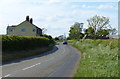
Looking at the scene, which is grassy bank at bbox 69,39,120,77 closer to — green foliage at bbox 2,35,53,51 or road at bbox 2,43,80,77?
road at bbox 2,43,80,77

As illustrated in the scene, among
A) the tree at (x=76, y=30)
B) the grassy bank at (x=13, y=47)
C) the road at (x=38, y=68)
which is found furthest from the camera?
the tree at (x=76, y=30)

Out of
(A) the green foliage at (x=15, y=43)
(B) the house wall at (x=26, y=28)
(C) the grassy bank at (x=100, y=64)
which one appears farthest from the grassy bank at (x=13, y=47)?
(B) the house wall at (x=26, y=28)

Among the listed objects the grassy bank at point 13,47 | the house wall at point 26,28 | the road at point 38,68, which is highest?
the house wall at point 26,28

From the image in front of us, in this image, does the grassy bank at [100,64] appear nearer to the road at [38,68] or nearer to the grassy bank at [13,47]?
the road at [38,68]

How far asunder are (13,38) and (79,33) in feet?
389

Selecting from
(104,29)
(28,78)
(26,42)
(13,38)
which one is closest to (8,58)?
(13,38)

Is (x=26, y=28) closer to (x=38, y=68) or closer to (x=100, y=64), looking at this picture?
(x=38, y=68)

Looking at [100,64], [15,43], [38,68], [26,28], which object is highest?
[26,28]

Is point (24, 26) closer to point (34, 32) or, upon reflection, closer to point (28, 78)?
point (34, 32)

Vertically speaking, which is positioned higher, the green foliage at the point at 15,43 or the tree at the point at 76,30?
the tree at the point at 76,30

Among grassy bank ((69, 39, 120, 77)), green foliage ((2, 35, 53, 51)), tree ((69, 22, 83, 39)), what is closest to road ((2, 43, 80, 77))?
grassy bank ((69, 39, 120, 77))

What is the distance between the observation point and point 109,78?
12.3 m

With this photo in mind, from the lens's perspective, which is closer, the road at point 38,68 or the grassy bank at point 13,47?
the road at point 38,68

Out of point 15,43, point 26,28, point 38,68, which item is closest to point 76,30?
point 26,28
